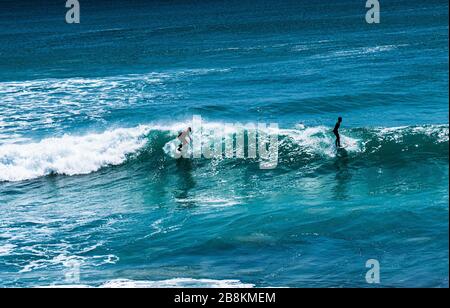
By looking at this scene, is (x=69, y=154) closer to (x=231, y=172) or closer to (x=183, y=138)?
(x=183, y=138)

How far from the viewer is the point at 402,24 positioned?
71.6 metres

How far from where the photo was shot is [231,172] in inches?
1116

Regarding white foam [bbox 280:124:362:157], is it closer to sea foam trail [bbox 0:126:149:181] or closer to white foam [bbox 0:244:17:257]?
sea foam trail [bbox 0:126:149:181]

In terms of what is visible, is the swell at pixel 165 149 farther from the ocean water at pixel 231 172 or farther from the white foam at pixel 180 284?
the white foam at pixel 180 284

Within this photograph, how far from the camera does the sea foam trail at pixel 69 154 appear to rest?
1205 inches

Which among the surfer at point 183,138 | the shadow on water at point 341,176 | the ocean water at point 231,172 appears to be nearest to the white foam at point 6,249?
the ocean water at point 231,172

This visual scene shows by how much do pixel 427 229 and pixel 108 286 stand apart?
8.98 metres

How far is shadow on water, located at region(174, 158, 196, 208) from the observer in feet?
82.5

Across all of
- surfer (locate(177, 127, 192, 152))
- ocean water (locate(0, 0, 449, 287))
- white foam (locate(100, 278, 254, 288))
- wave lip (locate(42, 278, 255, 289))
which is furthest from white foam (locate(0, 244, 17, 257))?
surfer (locate(177, 127, 192, 152))

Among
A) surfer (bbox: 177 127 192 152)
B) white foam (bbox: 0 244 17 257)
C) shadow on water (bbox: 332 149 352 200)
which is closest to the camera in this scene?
white foam (bbox: 0 244 17 257)

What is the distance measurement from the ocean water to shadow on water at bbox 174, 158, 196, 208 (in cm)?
11

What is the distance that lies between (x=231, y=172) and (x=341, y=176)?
14.5 feet
